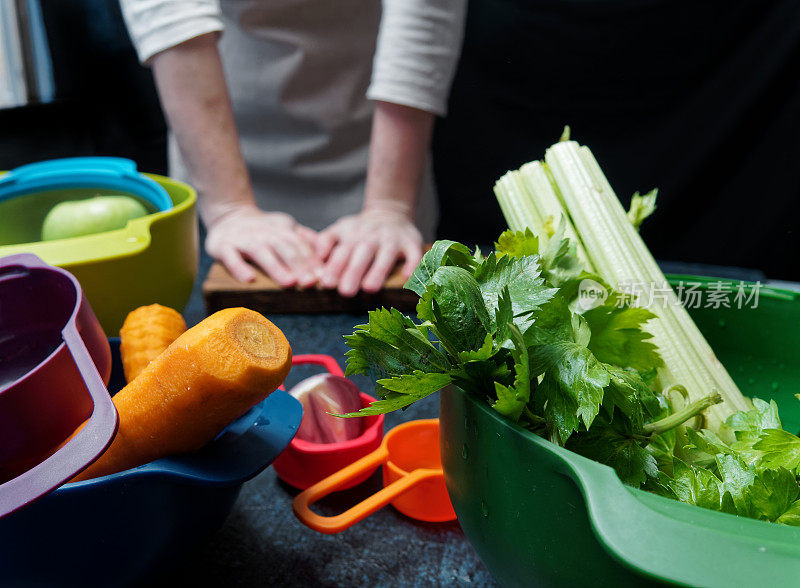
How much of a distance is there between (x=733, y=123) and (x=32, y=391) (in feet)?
6.95

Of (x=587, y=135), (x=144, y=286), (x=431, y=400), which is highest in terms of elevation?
(x=144, y=286)

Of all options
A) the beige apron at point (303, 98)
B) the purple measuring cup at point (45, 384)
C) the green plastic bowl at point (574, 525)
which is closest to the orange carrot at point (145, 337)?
the purple measuring cup at point (45, 384)

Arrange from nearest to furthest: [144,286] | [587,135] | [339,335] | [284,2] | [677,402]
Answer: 1. [677,402]
2. [144,286]
3. [339,335]
4. [284,2]
5. [587,135]

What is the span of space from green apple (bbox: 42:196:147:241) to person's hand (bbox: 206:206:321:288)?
29 centimetres

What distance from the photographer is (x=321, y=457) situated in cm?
54

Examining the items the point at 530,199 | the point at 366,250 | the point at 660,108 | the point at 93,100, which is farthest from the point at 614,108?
the point at 93,100

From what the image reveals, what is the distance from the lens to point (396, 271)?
1074 millimetres

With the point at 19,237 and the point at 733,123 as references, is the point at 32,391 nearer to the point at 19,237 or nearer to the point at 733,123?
the point at 19,237

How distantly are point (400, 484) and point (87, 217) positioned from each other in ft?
1.57

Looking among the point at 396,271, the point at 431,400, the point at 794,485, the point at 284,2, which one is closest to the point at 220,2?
the point at 284,2

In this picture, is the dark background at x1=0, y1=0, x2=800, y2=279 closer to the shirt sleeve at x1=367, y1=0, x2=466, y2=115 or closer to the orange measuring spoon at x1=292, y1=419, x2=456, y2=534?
the shirt sleeve at x1=367, y1=0, x2=466, y2=115

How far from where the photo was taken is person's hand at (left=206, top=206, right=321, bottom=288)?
998mm

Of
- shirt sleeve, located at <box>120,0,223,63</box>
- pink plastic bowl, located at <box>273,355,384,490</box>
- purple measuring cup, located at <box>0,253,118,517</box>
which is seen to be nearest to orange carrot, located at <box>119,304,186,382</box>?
purple measuring cup, located at <box>0,253,118,517</box>

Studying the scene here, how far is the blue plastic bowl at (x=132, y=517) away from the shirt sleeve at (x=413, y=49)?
900mm
